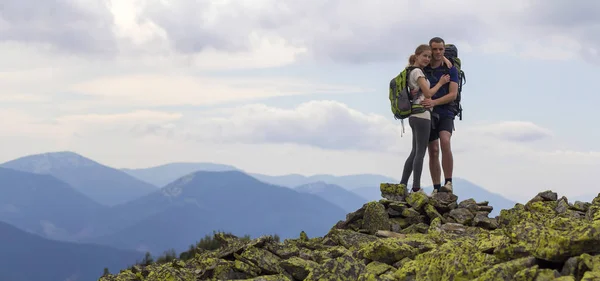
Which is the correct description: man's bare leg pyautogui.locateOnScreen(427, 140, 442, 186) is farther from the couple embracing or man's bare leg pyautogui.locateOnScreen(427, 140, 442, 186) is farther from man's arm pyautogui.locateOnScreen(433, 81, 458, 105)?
man's arm pyautogui.locateOnScreen(433, 81, 458, 105)

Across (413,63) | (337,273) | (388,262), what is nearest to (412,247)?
(388,262)

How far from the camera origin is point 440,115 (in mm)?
16641

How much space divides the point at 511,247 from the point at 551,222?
1.50 meters

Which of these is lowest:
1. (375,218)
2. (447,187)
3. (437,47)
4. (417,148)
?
(375,218)

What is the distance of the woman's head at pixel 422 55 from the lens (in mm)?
15391

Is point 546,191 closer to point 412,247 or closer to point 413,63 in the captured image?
point 413,63

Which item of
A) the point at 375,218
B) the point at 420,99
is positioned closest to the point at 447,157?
the point at 420,99

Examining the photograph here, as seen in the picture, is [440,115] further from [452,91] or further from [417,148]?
[417,148]

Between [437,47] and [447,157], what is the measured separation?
9.70ft

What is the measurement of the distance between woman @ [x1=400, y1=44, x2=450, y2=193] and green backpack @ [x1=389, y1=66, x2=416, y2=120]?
0.11 meters

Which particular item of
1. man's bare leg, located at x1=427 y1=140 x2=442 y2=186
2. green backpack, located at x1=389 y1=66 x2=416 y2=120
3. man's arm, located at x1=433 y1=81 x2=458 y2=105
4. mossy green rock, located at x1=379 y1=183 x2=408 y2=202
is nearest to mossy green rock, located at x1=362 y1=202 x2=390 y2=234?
mossy green rock, located at x1=379 y1=183 x2=408 y2=202

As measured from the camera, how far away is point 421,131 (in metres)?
15.8

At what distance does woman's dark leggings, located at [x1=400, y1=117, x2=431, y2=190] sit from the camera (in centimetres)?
1577

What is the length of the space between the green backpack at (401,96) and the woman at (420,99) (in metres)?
0.11
